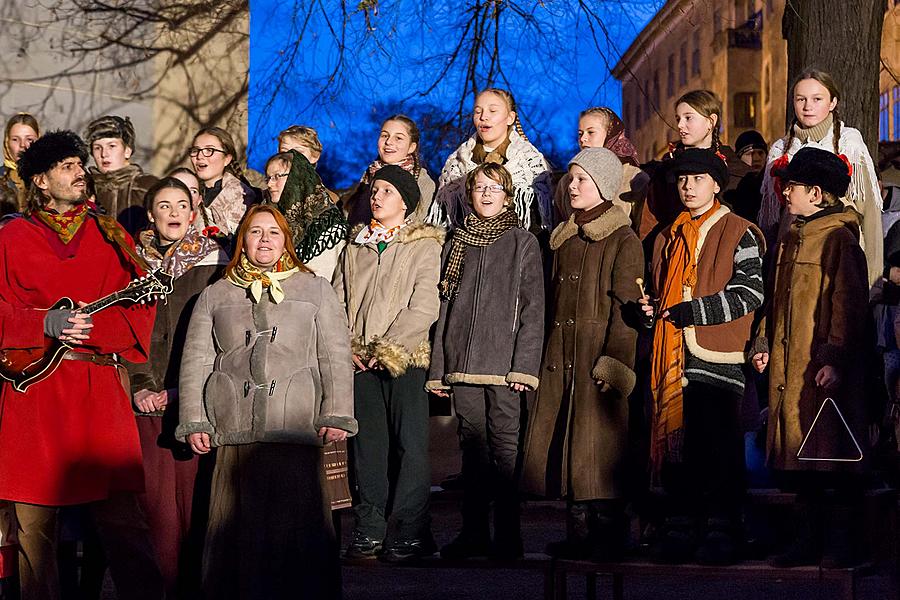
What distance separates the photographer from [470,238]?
7.29 m

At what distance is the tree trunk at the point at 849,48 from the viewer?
9.34 m

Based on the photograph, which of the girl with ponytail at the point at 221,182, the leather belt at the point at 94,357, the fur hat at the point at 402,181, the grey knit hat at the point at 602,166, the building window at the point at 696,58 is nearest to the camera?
the leather belt at the point at 94,357

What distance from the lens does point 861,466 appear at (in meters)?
6.71

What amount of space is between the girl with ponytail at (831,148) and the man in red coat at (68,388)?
334 cm

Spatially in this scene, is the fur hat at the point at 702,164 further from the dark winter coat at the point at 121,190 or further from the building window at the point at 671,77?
the building window at the point at 671,77

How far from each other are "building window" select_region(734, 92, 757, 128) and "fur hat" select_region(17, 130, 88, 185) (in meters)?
43.5

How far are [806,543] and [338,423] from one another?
2268 millimetres

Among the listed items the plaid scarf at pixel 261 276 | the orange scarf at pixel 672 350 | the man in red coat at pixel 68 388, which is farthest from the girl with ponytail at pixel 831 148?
the man in red coat at pixel 68 388

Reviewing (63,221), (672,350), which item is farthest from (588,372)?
(63,221)

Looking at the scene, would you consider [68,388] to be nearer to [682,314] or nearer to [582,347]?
[582,347]

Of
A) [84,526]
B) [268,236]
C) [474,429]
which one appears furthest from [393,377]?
[84,526]

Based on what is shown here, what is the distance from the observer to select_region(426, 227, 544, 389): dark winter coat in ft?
23.0

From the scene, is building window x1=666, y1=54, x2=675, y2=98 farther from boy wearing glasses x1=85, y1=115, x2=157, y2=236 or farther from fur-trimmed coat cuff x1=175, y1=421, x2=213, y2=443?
fur-trimmed coat cuff x1=175, y1=421, x2=213, y2=443

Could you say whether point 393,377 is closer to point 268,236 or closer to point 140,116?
point 268,236
